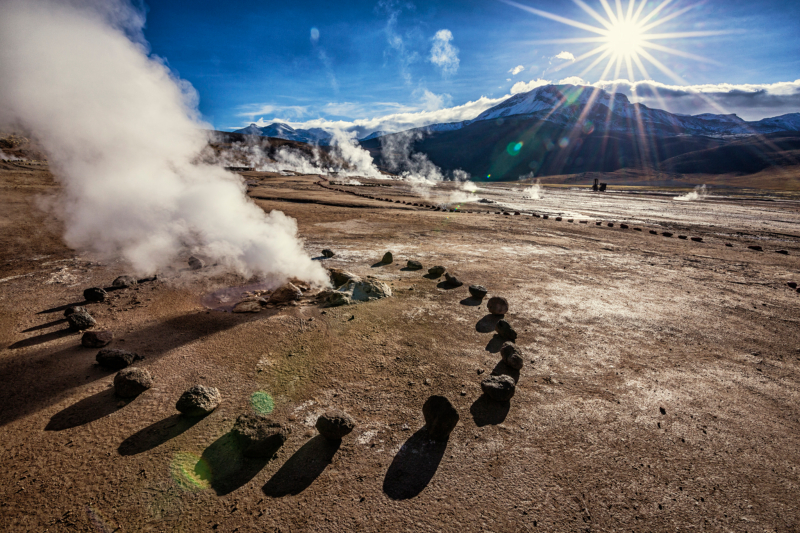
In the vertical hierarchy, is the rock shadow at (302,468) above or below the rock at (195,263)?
below

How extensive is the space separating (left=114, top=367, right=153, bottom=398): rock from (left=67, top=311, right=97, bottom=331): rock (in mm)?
2704

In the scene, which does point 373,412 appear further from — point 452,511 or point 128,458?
point 128,458

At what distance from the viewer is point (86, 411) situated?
3969mm

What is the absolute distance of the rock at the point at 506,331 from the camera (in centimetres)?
603

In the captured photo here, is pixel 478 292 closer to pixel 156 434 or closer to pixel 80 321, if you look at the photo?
pixel 156 434

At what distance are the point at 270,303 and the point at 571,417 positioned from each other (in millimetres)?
6145

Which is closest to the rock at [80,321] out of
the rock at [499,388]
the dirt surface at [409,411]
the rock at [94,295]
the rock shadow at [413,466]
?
the dirt surface at [409,411]

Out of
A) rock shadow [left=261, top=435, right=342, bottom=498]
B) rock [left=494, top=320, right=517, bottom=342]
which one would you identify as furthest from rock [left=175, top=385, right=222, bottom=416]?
rock [left=494, top=320, right=517, bottom=342]

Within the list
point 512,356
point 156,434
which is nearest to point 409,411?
point 512,356

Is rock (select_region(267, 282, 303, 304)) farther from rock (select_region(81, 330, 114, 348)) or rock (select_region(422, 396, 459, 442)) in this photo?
rock (select_region(422, 396, 459, 442))

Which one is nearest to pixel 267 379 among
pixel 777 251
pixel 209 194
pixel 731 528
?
pixel 731 528

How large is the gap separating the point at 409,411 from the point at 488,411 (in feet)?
3.42

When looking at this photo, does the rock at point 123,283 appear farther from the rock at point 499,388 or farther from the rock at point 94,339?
the rock at point 499,388

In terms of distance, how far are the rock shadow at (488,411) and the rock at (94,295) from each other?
833cm
